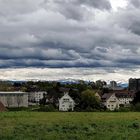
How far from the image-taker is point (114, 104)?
470 ft

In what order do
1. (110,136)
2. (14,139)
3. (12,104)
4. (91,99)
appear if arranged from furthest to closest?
(12,104) → (91,99) → (110,136) → (14,139)

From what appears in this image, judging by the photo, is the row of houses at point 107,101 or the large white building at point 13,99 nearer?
the row of houses at point 107,101

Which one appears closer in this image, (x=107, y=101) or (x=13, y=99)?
(x=13, y=99)

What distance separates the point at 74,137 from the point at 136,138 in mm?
3172

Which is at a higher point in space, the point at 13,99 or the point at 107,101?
the point at 13,99

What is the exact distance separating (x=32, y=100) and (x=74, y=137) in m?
180

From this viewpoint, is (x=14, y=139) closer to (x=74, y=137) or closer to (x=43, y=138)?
(x=43, y=138)

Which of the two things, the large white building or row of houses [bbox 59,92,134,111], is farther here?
the large white building

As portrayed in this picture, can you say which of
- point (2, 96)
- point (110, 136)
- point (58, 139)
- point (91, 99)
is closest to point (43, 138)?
point (58, 139)

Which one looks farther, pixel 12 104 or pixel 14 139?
pixel 12 104

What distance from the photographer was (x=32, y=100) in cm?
19850

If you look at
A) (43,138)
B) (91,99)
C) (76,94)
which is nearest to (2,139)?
(43,138)

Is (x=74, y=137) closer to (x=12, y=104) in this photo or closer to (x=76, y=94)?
(x=76, y=94)

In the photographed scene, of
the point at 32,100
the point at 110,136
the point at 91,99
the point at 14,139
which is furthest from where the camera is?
the point at 32,100
